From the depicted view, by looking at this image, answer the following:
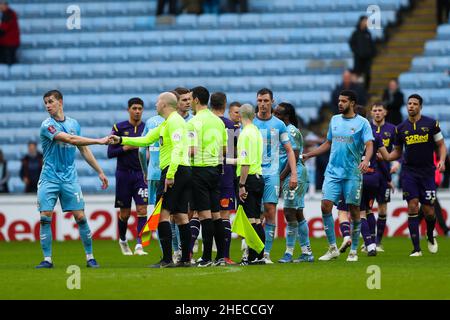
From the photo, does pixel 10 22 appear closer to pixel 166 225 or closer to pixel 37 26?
pixel 37 26

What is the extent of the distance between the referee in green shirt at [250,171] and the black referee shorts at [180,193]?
687mm

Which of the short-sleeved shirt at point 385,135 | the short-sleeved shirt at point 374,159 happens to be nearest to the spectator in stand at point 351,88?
the short-sleeved shirt at point 385,135

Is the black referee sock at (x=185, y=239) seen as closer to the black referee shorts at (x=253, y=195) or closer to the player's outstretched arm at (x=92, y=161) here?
the black referee shorts at (x=253, y=195)

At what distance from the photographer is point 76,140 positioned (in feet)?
45.7

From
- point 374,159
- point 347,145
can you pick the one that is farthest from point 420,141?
point 347,145

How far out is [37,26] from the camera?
2936cm

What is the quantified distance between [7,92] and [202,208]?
15.2m

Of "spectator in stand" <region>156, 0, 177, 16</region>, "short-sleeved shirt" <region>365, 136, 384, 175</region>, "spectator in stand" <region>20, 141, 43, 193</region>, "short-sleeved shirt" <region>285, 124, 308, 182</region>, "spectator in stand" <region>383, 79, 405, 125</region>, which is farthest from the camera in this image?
"spectator in stand" <region>156, 0, 177, 16</region>

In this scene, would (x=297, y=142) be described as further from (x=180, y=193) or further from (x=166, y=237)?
(x=166, y=237)

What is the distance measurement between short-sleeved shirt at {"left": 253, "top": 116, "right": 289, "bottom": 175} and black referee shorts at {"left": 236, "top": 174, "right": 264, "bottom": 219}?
1.51ft

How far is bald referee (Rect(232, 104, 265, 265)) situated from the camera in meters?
14.0

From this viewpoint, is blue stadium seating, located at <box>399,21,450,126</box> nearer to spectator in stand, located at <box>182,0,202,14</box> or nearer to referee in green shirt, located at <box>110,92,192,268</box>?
spectator in stand, located at <box>182,0,202,14</box>

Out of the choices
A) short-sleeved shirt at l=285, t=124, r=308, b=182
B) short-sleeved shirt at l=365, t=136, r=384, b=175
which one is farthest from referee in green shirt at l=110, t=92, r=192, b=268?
short-sleeved shirt at l=365, t=136, r=384, b=175
